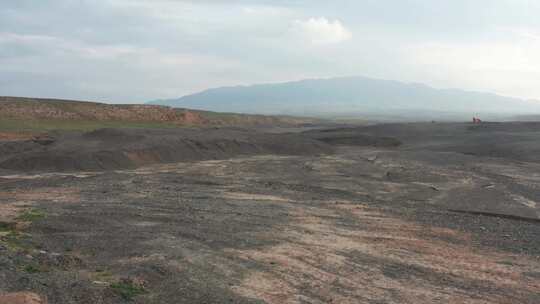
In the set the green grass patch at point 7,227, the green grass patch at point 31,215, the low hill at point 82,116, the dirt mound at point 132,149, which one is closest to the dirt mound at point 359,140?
the dirt mound at point 132,149

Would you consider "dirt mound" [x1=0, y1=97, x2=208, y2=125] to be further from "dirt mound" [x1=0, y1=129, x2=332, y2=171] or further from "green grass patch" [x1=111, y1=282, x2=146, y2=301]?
"green grass patch" [x1=111, y1=282, x2=146, y2=301]

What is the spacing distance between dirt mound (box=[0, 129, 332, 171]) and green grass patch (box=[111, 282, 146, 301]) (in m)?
18.9

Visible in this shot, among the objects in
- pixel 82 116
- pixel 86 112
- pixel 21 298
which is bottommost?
pixel 21 298

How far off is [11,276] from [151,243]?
3.89 metres

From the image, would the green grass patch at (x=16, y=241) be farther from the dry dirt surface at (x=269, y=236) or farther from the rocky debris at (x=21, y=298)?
the rocky debris at (x=21, y=298)

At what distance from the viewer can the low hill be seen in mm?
52938

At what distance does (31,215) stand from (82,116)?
1964 inches

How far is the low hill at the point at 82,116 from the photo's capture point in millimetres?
52938

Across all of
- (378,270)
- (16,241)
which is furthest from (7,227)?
(378,270)

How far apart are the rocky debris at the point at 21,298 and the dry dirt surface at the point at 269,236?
0.20 meters

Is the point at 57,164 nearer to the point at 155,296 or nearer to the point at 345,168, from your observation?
the point at 345,168

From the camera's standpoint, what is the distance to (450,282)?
10.4m

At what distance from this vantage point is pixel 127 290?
8836 millimetres

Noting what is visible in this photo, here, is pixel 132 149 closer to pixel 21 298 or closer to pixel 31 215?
pixel 31 215
